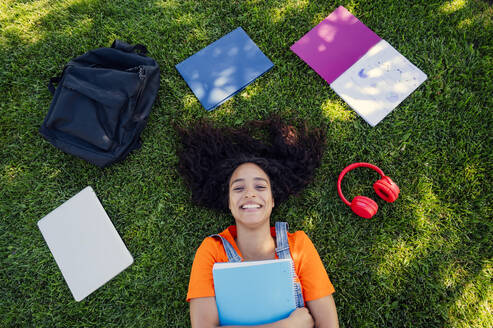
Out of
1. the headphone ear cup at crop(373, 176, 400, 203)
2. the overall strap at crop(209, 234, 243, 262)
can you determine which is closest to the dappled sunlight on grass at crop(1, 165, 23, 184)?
the overall strap at crop(209, 234, 243, 262)

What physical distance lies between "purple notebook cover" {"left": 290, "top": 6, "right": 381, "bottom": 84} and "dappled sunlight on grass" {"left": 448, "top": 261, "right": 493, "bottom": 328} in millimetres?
2023

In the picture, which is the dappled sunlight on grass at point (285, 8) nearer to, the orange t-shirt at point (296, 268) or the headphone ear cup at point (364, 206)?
the headphone ear cup at point (364, 206)

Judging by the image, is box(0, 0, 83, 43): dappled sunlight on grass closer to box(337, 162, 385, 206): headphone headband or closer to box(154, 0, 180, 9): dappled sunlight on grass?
box(154, 0, 180, 9): dappled sunlight on grass

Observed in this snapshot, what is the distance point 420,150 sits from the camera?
2.73 metres

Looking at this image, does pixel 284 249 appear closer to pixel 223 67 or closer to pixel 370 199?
pixel 370 199

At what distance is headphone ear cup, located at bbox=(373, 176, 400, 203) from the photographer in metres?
2.46

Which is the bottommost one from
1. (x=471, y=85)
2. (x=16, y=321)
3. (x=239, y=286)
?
(x=16, y=321)

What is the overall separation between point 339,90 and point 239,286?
1.90m

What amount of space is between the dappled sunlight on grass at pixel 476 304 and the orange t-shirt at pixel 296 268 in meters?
1.10

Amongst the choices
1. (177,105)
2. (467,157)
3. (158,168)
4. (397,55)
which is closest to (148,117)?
(177,105)

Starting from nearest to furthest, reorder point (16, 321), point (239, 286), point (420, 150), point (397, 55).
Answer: point (239, 286) → point (16, 321) → point (420, 150) → point (397, 55)

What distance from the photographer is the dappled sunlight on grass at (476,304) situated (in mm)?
2406

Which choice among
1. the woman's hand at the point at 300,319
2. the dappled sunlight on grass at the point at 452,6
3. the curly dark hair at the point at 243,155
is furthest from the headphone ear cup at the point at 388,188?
the dappled sunlight on grass at the point at 452,6

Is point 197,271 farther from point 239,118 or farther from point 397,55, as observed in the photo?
point 397,55
